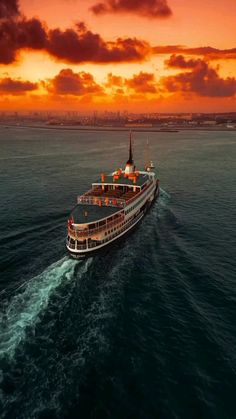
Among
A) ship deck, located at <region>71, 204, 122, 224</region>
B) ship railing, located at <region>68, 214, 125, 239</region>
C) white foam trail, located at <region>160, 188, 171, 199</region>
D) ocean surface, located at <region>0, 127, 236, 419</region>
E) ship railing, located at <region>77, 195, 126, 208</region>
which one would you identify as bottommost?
ocean surface, located at <region>0, 127, 236, 419</region>

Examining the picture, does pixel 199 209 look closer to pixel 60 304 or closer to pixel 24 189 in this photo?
pixel 60 304

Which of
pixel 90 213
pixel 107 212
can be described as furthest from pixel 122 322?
pixel 107 212

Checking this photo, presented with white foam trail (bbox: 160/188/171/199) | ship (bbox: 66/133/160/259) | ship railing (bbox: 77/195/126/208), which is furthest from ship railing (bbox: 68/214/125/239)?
white foam trail (bbox: 160/188/171/199)

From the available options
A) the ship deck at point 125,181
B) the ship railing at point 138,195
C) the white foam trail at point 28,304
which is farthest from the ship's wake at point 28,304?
the ship deck at point 125,181

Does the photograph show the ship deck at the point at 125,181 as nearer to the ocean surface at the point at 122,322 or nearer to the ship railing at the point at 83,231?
the ocean surface at the point at 122,322

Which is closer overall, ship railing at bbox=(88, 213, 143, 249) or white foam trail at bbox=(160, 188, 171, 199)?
ship railing at bbox=(88, 213, 143, 249)

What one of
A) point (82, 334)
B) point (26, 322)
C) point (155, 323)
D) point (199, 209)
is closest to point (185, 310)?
point (155, 323)

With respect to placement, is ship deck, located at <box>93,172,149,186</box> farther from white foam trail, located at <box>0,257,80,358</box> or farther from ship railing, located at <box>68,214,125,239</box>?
white foam trail, located at <box>0,257,80,358</box>
